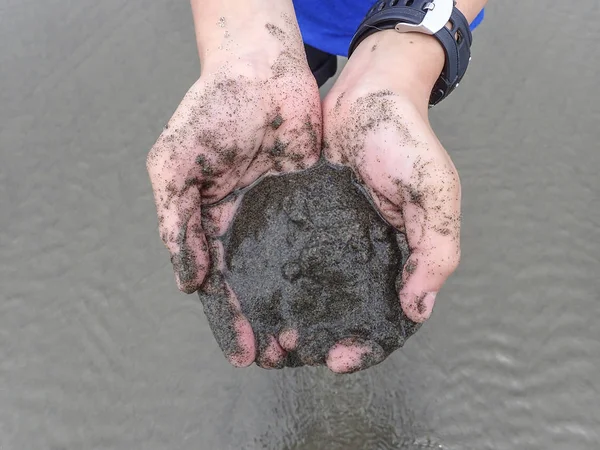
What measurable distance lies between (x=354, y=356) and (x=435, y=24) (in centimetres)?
86

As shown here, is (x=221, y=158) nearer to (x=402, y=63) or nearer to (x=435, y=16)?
(x=402, y=63)

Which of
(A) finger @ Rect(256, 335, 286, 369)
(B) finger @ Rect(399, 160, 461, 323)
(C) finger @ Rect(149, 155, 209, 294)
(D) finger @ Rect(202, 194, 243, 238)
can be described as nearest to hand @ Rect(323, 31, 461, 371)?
(B) finger @ Rect(399, 160, 461, 323)

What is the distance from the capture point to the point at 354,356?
1.29 meters

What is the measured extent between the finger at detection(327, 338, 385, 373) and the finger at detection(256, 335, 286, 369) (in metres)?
0.15

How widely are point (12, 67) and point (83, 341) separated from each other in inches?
57.1

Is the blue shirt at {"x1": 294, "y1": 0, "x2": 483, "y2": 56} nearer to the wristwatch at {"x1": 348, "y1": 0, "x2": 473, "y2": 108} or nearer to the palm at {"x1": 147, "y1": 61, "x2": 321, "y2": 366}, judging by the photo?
the wristwatch at {"x1": 348, "y1": 0, "x2": 473, "y2": 108}

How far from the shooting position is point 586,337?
1.87m

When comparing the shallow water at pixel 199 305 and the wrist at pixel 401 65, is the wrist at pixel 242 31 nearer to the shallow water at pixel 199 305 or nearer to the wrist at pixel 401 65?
the wrist at pixel 401 65

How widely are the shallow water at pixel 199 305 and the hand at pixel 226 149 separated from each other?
61cm

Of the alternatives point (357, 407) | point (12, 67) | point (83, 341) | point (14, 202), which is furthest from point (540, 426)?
point (12, 67)

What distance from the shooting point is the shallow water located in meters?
1.79

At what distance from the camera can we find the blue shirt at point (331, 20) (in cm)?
164

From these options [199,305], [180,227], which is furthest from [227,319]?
[199,305]

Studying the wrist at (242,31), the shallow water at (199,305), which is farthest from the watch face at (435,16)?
the shallow water at (199,305)
